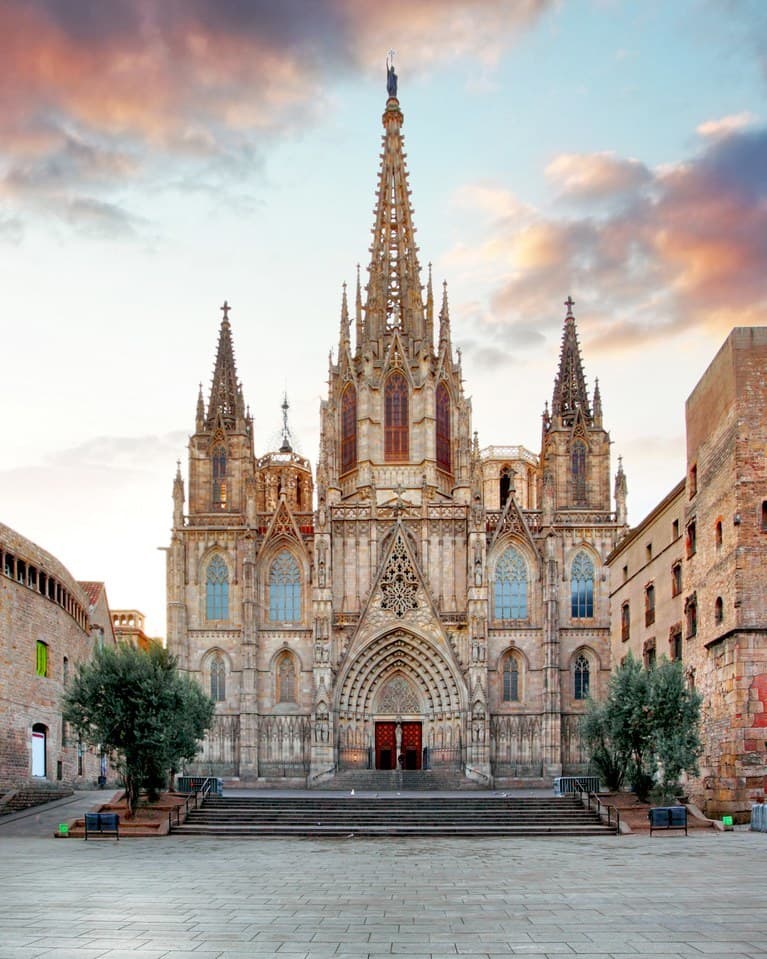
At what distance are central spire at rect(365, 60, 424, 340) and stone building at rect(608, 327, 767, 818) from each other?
100 feet

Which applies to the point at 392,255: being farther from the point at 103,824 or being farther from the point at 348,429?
the point at 103,824

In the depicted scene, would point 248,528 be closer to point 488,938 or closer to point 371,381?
point 371,381

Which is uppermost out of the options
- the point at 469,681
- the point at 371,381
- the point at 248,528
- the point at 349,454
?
the point at 371,381

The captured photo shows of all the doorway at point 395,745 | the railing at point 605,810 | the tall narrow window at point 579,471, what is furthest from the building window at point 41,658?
the tall narrow window at point 579,471

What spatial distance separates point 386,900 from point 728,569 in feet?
64.4

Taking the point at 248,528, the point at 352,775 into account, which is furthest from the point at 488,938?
the point at 248,528

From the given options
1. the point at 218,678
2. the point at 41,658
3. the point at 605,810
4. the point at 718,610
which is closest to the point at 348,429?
the point at 218,678

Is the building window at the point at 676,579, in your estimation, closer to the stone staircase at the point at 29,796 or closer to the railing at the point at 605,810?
the railing at the point at 605,810

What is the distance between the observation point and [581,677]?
61.8 meters

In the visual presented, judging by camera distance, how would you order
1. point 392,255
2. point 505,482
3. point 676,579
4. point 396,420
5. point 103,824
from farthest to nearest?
point 505,482
point 392,255
point 396,420
point 676,579
point 103,824

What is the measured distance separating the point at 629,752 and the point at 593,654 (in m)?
26.2

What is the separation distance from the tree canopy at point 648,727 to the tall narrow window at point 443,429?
3080cm

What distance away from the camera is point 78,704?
35875mm

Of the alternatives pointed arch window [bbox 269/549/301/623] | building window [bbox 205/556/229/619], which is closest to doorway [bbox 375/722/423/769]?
pointed arch window [bbox 269/549/301/623]
